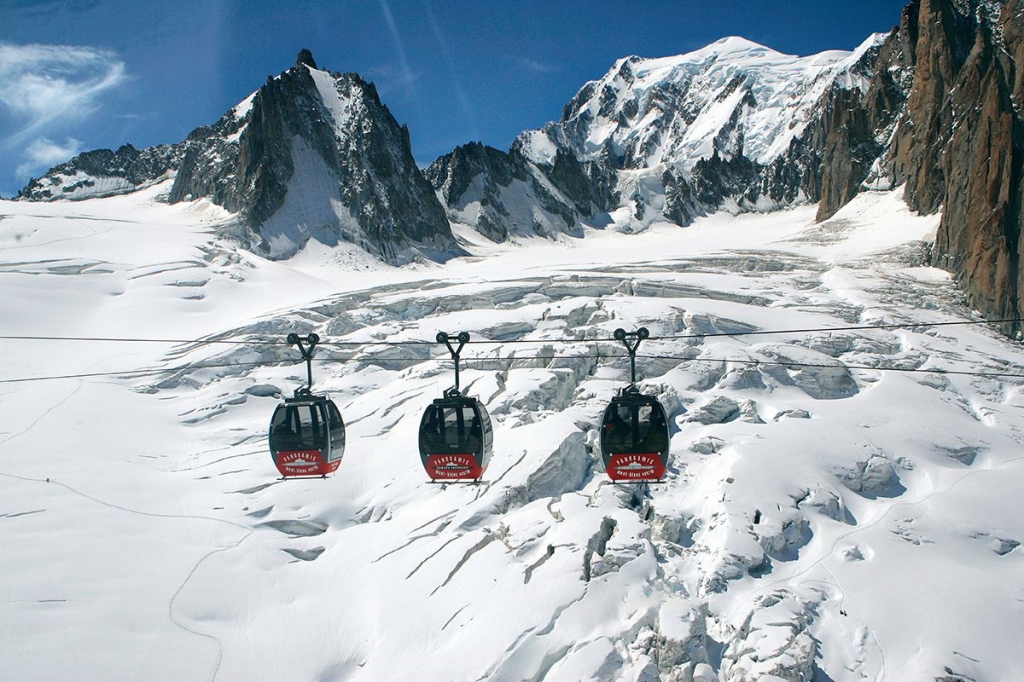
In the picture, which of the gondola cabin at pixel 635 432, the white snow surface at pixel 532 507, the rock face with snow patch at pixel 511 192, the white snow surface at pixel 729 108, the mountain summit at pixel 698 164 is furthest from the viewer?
the white snow surface at pixel 729 108

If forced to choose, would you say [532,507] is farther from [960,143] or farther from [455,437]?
[960,143]

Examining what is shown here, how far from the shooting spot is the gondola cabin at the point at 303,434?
14.2 meters

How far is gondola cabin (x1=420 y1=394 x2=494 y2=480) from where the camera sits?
45.1ft

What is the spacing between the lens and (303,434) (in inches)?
562

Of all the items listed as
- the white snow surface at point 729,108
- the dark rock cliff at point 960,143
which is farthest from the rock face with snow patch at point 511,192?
the dark rock cliff at point 960,143

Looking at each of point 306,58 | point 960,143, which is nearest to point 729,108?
point 306,58

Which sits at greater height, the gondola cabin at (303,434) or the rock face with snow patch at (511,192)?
the rock face with snow patch at (511,192)

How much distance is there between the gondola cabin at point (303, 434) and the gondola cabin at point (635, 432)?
5558 millimetres

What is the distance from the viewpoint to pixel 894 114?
3386 inches

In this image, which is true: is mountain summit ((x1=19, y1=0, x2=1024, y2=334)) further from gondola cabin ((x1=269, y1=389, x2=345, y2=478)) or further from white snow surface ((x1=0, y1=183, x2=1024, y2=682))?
gondola cabin ((x1=269, y1=389, x2=345, y2=478))

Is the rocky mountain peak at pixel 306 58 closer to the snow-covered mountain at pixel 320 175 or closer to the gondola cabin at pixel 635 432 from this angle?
the snow-covered mountain at pixel 320 175

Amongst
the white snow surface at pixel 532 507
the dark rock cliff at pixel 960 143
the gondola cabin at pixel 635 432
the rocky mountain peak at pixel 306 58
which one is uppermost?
the rocky mountain peak at pixel 306 58

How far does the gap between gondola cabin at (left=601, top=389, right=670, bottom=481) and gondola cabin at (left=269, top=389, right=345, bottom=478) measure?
5.56 metres

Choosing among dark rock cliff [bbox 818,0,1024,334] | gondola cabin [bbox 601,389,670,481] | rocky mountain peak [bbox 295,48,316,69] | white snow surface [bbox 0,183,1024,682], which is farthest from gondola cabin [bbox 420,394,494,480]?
rocky mountain peak [bbox 295,48,316,69]
